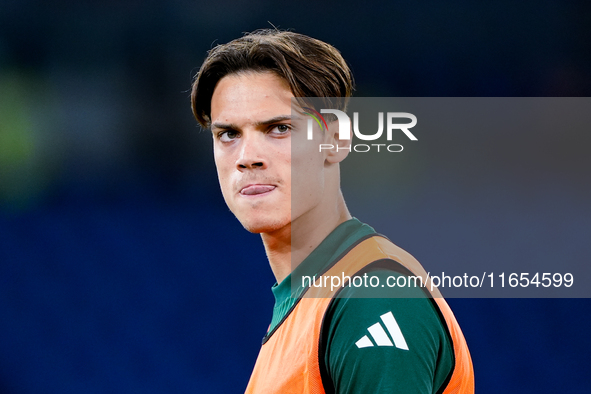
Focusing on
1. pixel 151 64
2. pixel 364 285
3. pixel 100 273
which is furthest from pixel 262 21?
pixel 364 285

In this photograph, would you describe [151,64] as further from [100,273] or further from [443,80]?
[443,80]

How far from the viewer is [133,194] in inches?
123

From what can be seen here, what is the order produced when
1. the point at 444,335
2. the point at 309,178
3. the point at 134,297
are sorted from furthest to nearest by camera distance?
the point at 134,297, the point at 309,178, the point at 444,335

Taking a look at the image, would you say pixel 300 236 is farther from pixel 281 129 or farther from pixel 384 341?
pixel 384 341

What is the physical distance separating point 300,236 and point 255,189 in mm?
119

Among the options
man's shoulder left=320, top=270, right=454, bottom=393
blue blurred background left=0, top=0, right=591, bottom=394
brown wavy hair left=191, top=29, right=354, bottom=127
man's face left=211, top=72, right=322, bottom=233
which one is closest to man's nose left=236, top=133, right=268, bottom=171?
man's face left=211, top=72, right=322, bottom=233

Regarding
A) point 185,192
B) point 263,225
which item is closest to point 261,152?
point 263,225

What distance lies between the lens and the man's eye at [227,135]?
106 cm

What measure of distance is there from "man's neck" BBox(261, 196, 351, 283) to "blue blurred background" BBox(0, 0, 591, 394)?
1488 millimetres

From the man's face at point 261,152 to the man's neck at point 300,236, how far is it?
0.11ft

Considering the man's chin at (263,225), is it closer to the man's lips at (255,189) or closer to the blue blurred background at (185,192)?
the man's lips at (255,189)

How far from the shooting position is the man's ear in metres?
1.07

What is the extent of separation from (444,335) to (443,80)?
2454 millimetres

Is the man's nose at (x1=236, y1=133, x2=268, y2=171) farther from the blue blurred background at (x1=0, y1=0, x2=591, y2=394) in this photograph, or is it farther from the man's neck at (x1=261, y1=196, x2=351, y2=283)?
the blue blurred background at (x1=0, y1=0, x2=591, y2=394)
